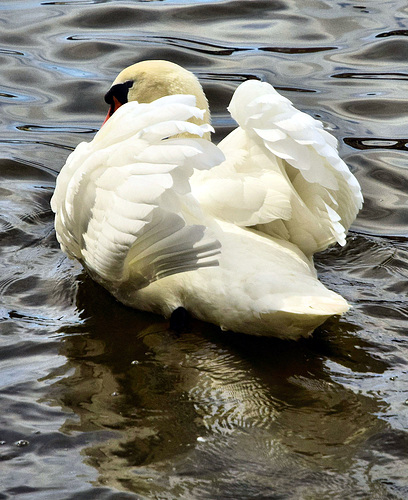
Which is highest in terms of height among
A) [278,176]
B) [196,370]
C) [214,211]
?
[278,176]

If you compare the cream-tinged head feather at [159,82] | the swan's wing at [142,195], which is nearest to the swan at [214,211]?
the swan's wing at [142,195]

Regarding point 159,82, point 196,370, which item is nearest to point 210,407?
point 196,370

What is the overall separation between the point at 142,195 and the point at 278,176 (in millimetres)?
930

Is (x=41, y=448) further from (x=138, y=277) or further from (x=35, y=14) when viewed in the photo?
(x=35, y=14)

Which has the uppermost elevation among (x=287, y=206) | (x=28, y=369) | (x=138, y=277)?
(x=287, y=206)

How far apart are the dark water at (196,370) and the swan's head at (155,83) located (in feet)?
3.28

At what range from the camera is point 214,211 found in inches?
A: 169

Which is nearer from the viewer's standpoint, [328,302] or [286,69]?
[328,302]

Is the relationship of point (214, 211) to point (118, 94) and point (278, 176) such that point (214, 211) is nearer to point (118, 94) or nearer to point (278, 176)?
point (278, 176)

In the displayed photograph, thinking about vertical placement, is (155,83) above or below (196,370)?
above

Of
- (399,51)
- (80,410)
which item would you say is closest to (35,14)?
(399,51)

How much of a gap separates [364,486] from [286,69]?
5.86m

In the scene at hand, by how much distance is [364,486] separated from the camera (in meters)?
3.15

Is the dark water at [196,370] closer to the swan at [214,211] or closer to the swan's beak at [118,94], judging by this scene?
the swan at [214,211]
